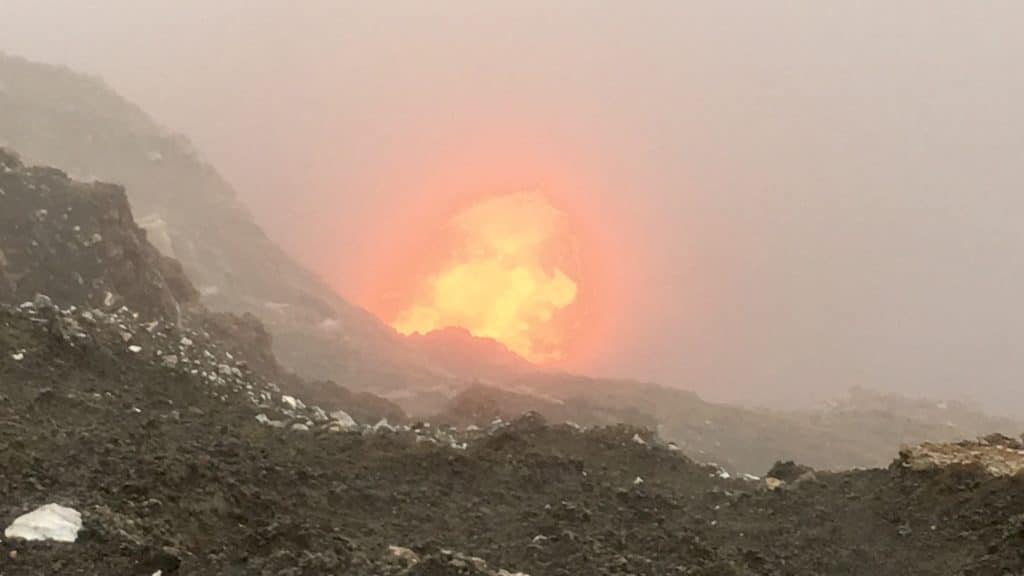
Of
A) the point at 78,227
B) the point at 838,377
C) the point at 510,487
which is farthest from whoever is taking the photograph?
the point at 838,377

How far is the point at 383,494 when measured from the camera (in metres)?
13.6

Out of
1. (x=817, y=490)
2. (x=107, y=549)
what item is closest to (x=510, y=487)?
(x=817, y=490)

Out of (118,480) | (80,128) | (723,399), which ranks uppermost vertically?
(80,128)

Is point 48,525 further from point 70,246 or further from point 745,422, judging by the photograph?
point 745,422

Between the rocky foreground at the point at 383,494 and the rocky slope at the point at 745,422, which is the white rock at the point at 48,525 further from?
the rocky slope at the point at 745,422

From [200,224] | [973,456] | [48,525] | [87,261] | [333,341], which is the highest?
[200,224]

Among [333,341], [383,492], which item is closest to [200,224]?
[333,341]

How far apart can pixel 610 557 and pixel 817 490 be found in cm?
549

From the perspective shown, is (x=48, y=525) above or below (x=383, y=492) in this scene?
below

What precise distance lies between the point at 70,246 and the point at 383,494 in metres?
16.5

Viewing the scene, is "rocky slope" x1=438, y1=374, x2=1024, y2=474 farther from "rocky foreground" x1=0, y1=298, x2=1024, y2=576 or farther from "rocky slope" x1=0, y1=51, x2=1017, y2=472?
"rocky foreground" x1=0, y1=298, x2=1024, y2=576

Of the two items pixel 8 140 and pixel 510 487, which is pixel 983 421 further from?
pixel 8 140

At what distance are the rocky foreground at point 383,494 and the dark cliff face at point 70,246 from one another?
6429 mm

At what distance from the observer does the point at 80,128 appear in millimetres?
79062
